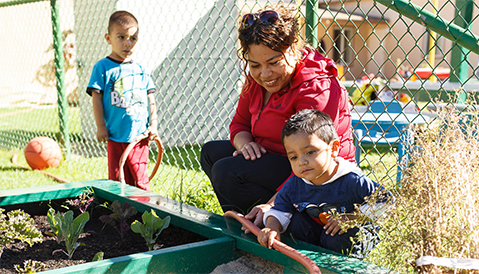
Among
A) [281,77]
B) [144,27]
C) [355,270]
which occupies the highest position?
[144,27]

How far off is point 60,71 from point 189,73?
2.02m

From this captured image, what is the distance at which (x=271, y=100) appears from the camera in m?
2.31

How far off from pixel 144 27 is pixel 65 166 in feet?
7.62

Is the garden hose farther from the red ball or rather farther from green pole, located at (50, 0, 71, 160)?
green pole, located at (50, 0, 71, 160)

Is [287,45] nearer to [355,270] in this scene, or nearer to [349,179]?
[349,179]

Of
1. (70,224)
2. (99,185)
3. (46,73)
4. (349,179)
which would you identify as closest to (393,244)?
(349,179)

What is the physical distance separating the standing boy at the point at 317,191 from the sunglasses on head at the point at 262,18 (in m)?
0.53

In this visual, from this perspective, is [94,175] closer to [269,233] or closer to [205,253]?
[205,253]

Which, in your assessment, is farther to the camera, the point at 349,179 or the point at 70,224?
the point at 70,224

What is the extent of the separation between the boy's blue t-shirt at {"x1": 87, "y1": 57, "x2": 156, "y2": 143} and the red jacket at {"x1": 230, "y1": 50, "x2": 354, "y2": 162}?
4.74 ft

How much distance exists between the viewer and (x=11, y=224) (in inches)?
82.8

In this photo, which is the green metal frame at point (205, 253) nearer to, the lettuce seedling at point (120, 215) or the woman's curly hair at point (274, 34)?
the lettuce seedling at point (120, 215)

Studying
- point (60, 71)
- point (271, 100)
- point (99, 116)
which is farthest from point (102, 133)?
point (60, 71)

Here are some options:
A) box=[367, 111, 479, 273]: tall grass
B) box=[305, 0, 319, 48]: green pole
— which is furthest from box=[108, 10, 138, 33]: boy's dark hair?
box=[367, 111, 479, 273]: tall grass
